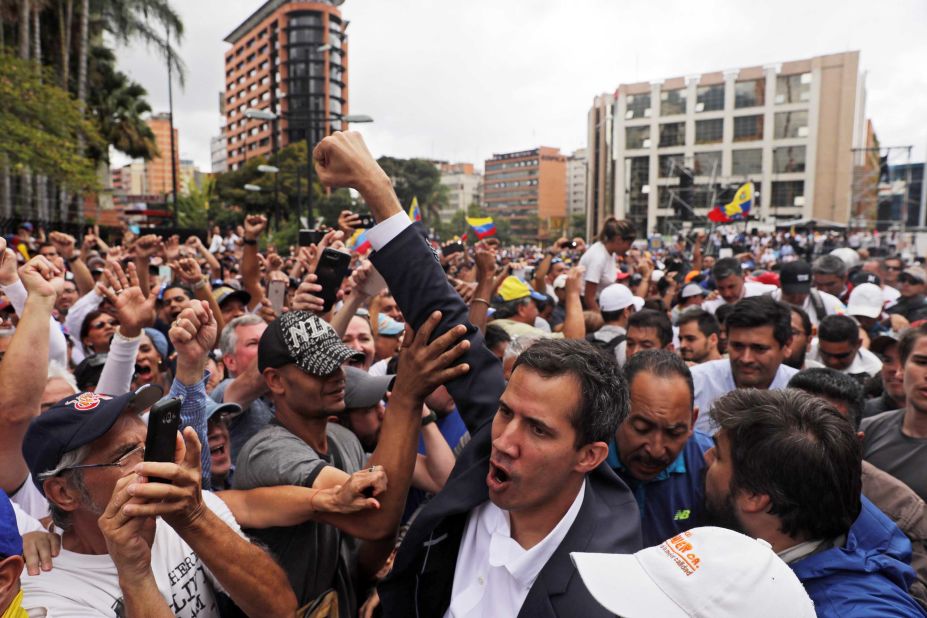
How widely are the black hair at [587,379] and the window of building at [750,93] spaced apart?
7010 centimetres

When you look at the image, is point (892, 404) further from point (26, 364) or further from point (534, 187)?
point (534, 187)

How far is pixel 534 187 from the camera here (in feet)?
502

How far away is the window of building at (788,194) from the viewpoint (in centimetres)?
5981

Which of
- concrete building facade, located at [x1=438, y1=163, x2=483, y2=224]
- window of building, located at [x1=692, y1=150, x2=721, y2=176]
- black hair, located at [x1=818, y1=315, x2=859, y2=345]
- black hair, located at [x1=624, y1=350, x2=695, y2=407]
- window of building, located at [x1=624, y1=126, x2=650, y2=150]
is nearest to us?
black hair, located at [x1=624, y1=350, x2=695, y2=407]

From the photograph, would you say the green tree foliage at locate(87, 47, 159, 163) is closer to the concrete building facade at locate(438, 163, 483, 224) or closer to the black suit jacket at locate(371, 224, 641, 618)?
the black suit jacket at locate(371, 224, 641, 618)

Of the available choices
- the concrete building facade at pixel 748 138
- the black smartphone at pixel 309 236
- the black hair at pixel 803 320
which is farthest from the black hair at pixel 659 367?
the concrete building facade at pixel 748 138

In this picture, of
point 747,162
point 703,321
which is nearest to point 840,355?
point 703,321

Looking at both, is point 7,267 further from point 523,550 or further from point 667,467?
point 667,467

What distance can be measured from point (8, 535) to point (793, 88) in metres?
71.7

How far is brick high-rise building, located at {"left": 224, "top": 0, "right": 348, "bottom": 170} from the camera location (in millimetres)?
82938

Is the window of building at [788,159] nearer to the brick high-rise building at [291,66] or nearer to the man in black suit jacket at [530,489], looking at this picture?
the brick high-rise building at [291,66]

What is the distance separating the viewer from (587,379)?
66.3 inches

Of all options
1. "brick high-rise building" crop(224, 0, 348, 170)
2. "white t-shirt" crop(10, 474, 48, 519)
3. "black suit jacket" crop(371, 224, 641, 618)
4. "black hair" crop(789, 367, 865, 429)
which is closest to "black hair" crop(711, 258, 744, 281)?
"black hair" crop(789, 367, 865, 429)

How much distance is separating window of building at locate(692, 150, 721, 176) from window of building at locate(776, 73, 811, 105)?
24.8ft
